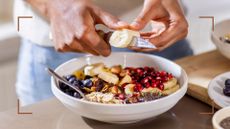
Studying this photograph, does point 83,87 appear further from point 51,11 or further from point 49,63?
point 49,63

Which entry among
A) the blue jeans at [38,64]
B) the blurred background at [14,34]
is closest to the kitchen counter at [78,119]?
the blue jeans at [38,64]

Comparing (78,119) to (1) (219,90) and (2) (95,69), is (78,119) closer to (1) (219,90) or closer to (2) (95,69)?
(2) (95,69)

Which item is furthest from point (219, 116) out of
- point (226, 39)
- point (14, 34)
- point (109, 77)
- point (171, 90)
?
point (14, 34)

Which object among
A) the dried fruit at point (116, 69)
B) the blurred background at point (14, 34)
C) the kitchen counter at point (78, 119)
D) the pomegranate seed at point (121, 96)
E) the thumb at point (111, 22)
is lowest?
the blurred background at point (14, 34)

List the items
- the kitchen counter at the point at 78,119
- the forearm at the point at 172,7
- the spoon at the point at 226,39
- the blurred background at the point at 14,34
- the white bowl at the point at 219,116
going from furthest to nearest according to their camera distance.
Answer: the blurred background at the point at 14,34, the spoon at the point at 226,39, the forearm at the point at 172,7, the kitchen counter at the point at 78,119, the white bowl at the point at 219,116

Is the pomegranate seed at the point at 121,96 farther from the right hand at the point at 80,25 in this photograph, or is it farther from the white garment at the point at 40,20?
the white garment at the point at 40,20

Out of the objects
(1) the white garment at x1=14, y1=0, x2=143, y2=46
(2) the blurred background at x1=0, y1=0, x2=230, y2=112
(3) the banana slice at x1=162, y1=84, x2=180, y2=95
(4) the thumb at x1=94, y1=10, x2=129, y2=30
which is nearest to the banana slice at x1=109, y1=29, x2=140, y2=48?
(4) the thumb at x1=94, y1=10, x2=129, y2=30
